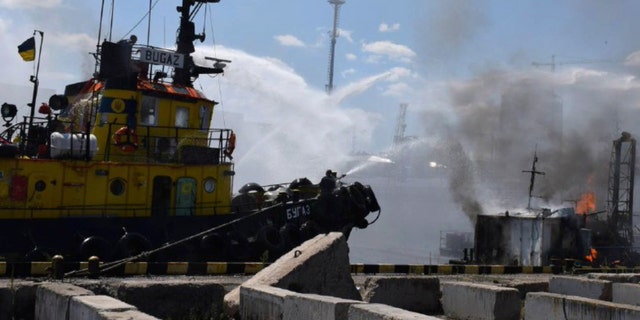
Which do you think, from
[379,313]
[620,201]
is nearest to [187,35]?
[379,313]

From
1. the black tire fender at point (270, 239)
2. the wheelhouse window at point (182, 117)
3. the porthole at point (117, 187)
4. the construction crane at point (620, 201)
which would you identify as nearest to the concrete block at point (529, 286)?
the black tire fender at point (270, 239)

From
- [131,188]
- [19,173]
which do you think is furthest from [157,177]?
[19,173]

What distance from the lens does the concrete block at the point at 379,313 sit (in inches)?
254

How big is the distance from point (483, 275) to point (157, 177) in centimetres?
853

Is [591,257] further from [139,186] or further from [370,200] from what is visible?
[139,186]

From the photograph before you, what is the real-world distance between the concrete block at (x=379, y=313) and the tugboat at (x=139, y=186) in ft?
24.7

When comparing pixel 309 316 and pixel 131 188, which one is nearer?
pixel 309 316

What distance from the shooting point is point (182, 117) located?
19.1m

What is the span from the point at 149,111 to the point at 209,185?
2.54m

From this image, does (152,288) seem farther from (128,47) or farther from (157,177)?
(128,47)

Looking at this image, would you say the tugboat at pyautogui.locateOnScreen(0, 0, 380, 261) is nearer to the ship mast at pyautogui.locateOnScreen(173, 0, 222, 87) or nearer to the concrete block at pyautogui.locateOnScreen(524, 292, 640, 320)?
the ship mast at pyautogui.locateOnScreen(173, 0, 222, 87)

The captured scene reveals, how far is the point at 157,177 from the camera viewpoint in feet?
56.8

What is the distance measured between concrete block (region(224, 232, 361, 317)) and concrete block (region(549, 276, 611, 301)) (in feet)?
13.0

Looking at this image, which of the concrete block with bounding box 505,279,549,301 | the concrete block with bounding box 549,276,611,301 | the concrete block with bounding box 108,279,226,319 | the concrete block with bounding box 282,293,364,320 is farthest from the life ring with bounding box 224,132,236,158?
the concrete block with bounding box 282,293,364,320
